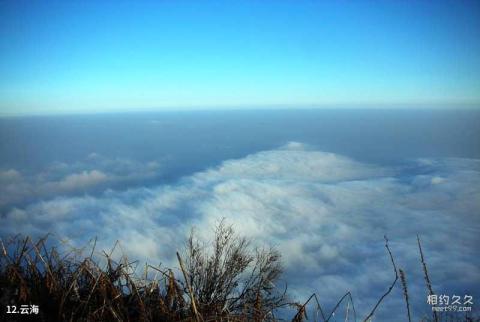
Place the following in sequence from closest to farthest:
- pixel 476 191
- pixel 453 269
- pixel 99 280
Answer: pixel 99 280, pixel 453 269, pixel 476 191

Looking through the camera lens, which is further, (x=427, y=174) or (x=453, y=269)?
(x=427, y=174)

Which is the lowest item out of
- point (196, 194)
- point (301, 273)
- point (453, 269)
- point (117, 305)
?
point (301, 273)

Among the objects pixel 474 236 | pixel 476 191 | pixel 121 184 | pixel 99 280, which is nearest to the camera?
pixel 99 280

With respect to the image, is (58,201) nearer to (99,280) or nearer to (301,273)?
(301,273)

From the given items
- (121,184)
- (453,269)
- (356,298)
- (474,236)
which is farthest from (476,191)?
(121,184)

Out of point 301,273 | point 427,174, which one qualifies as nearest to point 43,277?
point 301,273

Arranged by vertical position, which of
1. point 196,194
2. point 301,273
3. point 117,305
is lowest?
point 301,273

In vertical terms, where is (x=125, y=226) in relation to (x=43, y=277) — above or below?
below

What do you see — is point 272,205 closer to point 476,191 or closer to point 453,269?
point 453,269

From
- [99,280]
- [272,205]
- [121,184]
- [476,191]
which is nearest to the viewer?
[99,280]
